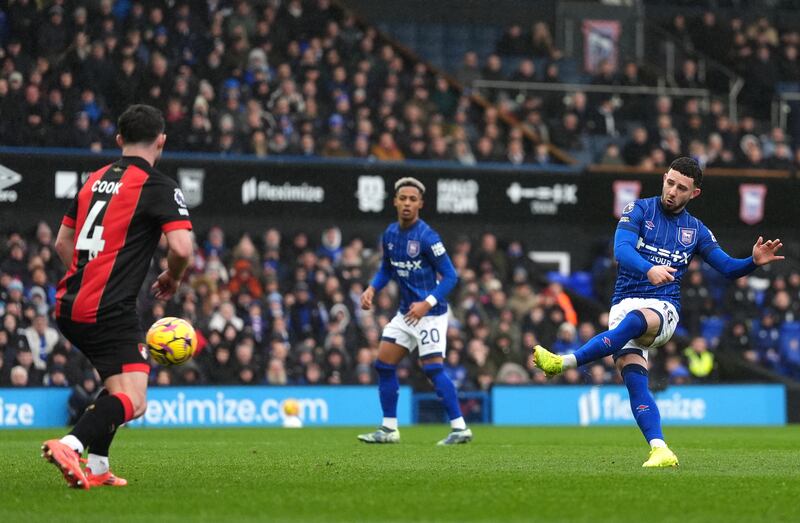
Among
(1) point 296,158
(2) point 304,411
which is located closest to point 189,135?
(1) point 296,158

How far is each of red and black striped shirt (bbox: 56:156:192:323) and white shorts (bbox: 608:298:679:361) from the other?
365 centimetres

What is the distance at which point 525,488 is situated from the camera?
8.40 meters

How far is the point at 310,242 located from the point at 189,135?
2810 mm

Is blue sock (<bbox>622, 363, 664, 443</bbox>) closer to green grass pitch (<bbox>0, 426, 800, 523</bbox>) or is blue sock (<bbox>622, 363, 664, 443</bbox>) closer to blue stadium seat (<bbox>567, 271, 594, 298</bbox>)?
green grass pitch (<bbox>0, 426, 800, 523</bbox>)

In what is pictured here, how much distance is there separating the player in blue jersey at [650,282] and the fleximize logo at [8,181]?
1535 centimetres

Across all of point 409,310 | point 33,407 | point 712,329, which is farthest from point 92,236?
point 712,329

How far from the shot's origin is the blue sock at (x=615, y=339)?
10242mm

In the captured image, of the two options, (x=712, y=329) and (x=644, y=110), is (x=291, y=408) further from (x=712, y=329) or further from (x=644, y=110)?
(x=644, y=110)

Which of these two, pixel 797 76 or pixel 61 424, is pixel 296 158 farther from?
pixel 797 76

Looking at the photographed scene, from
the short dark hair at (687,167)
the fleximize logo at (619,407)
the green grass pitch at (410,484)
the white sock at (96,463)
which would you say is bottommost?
the fleximize logo at (619,407)

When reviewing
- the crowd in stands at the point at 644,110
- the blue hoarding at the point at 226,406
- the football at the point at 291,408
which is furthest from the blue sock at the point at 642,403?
the crowd in stands at the point at 644,110

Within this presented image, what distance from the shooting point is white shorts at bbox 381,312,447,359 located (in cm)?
1455

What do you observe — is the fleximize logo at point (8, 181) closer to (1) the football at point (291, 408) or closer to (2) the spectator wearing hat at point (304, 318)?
(2) the spectator wearing hat at point (304, 318)

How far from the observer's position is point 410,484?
868 cm
